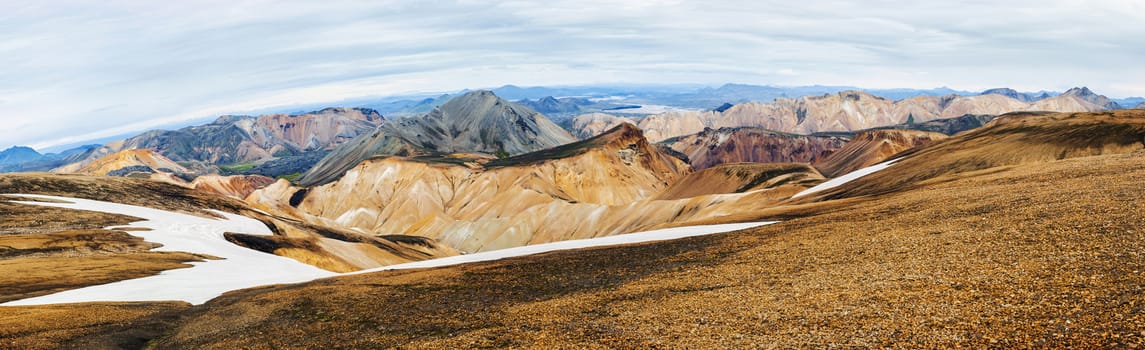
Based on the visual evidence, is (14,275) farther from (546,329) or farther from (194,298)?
(546,329)

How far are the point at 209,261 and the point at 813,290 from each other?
5468cm

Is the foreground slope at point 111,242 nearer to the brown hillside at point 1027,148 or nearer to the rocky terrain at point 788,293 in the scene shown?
the rocky terrain at point 788,293

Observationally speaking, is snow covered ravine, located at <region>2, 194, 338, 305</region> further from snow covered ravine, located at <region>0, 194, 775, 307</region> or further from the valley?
the valley

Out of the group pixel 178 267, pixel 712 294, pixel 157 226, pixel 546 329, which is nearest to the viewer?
pixel 546 329

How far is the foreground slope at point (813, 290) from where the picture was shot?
15516mm

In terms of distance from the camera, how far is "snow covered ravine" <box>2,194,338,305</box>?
129 feet

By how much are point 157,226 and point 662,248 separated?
215 ft

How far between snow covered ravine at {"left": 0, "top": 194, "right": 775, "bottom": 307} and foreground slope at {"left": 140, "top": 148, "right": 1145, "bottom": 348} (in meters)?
6.95

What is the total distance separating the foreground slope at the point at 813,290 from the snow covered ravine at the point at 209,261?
6954 millimetres

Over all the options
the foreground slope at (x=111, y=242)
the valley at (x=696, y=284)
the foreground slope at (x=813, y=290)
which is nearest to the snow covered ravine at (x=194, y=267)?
the valley at (x=696, y=284)

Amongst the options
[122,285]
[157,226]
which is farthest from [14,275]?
[157,226]

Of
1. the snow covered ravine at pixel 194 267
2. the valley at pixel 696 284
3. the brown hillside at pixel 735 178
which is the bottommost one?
the brown hillside at pixel 735 178

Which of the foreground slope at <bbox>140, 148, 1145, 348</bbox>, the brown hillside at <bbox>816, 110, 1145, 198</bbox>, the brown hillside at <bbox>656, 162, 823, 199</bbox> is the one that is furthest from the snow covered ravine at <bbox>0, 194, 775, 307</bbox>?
the brown hillside at <bbox>656, 162, 823, 199</bbox>

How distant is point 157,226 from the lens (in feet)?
238
